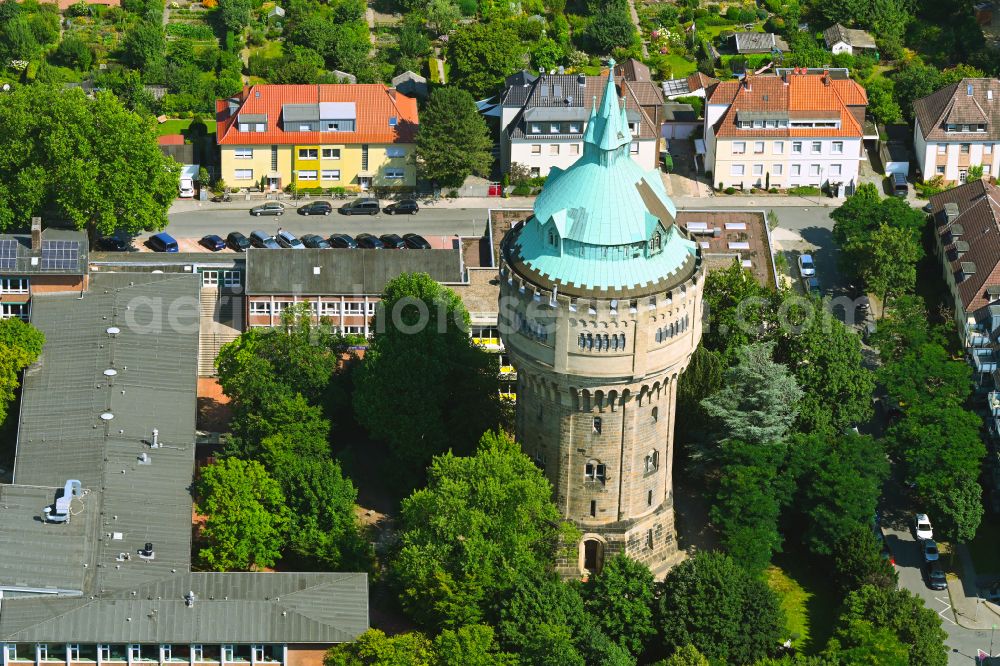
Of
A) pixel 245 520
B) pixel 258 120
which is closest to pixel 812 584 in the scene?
pixel 245 520

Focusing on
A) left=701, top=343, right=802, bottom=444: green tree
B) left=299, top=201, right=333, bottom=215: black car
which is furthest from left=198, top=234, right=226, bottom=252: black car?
left=701, top=343, right=802, bottom=444: green tree

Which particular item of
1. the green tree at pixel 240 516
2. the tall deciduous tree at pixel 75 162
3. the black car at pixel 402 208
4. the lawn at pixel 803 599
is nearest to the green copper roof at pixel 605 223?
the green tree at pixel 240 516

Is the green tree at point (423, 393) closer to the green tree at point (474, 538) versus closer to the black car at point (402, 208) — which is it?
the green tree at point (474, 538)

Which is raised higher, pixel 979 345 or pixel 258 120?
pixel 258 120

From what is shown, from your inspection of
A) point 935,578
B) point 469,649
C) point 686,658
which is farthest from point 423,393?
point 935,578

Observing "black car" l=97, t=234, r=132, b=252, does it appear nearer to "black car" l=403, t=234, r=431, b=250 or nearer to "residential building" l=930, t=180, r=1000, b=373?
"black car" l=403, t=234, r=431, b=250

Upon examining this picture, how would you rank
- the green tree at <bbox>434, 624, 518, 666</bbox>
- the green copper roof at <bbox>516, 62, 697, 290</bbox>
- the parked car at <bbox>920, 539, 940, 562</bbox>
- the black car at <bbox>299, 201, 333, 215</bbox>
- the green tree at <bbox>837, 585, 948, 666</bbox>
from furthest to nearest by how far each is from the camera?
the black car at <bbox>299, 201, 333, 215</bbox> < the parked car at <bbox>920, 539, 940, 562</bbox> < the green tree at <bbox>837, 585, 948, 666</bbox> < the green tree at <bbox>434, 624, 518, 666</bbox> < the green copper roof at <bbox>516, 62, 697, 290</bbox>

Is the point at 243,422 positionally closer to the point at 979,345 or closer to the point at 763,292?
the point at 763,292
